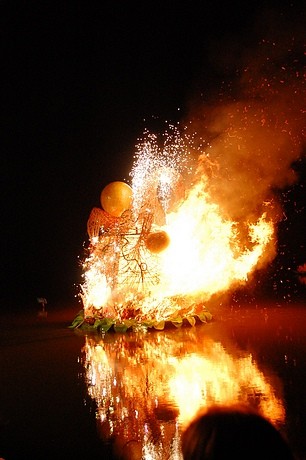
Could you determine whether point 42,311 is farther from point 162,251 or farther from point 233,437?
point 233,437

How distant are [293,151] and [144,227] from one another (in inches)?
247

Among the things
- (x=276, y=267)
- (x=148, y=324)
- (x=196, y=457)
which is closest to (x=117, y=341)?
(x=148, y=324)

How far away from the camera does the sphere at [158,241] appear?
1393 centimetres

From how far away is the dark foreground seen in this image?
234 inches

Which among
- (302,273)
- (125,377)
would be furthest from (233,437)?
(302,273)

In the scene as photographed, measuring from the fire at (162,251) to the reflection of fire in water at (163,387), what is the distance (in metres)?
2.83

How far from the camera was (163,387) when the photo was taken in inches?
314

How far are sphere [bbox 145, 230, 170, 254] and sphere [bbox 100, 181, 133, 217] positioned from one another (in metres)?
1.24

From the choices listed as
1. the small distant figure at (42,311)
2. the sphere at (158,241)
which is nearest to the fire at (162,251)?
the sphere at (158,241)

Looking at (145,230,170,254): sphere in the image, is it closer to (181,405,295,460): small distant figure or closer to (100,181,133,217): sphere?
(100,181,133,217): sphere

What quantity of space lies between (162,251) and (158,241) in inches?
13.5

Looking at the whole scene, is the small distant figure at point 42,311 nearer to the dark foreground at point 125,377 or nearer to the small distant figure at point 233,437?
the dark foreground at point 125,377

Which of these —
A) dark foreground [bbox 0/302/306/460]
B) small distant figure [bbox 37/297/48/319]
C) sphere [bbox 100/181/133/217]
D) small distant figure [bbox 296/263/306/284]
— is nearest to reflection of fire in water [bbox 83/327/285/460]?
dark foreground [bbox 0/302/306/460]

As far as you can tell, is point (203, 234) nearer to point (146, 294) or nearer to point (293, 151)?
point (146, 294)
